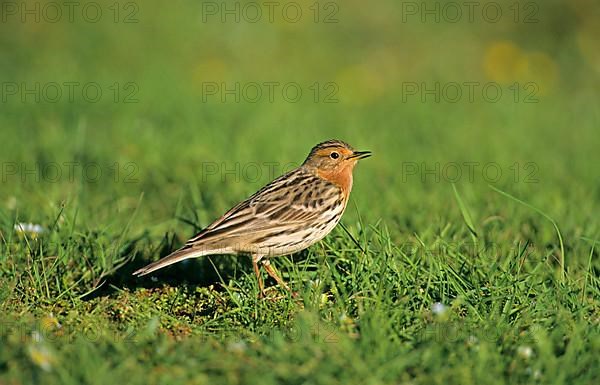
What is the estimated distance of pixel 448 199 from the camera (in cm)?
887

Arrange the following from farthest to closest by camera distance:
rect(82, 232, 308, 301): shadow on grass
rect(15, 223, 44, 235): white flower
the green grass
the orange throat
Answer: the orange throat → rect(15, 223, 44, 235): white flower → rect(82, 232, 308, 301): shadow on grass → the green grass

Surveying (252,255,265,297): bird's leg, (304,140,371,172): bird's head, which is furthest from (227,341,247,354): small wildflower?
(304,140,371,172): bird's head

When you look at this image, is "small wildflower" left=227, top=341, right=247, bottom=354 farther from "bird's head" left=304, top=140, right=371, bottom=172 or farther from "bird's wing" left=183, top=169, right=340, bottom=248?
"bird's head" left=304, top=140, right=371, bottom=172

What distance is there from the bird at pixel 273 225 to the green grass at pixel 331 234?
0.78 ft

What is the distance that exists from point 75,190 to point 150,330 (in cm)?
359

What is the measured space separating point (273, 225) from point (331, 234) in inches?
27.8

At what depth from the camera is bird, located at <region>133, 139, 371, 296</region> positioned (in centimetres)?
648

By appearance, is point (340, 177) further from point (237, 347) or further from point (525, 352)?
point (525, 352)

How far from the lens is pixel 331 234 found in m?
7.21

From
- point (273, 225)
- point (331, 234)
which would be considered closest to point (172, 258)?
point (273, 225)

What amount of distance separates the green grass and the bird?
9.3 inches

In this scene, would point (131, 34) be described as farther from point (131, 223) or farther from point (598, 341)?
→ point (598, 341)

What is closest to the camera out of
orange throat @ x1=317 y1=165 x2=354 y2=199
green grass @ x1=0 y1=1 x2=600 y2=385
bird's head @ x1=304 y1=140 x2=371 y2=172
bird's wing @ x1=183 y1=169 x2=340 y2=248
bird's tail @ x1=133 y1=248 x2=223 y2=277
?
green grass @ x1=0 y1=1 x2=600 y2=385

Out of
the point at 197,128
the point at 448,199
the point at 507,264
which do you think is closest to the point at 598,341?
the point at 507,264
